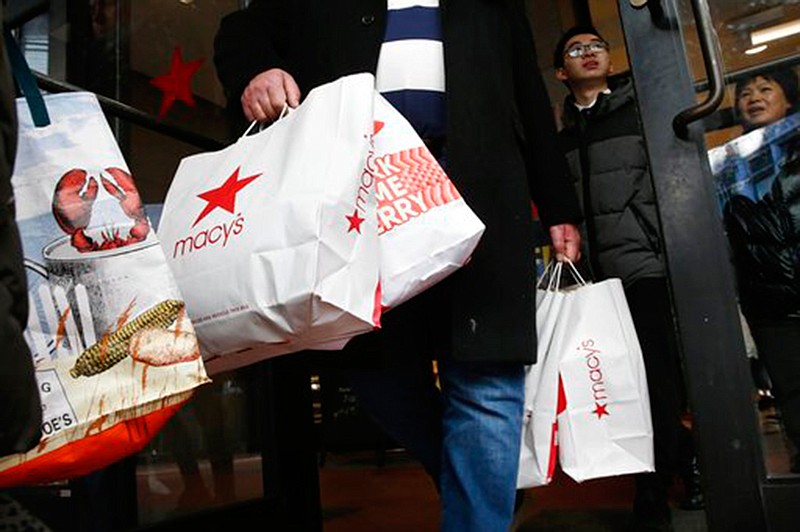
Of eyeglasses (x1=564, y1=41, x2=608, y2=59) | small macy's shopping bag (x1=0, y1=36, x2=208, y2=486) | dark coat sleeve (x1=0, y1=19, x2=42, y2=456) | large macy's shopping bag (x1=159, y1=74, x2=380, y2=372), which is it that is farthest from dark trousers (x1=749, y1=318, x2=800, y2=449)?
eyeglasses (x1=564, y1=41, x2=608, y2=59)

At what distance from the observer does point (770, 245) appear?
1.40m

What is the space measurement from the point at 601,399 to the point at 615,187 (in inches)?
46.2

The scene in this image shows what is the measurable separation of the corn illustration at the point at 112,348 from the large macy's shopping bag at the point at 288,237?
142 mm

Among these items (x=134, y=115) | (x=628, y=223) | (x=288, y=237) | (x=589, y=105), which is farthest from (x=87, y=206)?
(x=589, y=105)

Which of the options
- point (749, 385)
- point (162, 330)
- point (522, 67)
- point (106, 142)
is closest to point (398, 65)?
point (522, 67)

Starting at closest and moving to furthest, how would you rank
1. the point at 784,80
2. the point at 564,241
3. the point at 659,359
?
the point at 784,80 < the point at 564,241 < the point at 659,359

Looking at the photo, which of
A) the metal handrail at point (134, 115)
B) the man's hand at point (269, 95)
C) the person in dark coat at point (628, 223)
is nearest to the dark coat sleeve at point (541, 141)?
the man's hand at point (269, 95)

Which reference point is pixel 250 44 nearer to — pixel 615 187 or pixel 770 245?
pixel 770 245

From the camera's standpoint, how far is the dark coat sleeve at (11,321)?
51 cm

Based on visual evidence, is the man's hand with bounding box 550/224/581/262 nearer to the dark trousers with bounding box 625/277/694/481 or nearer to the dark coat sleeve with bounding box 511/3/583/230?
the dark coat sleeve with bounding box 511/3/583/230

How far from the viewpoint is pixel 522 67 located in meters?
1.50

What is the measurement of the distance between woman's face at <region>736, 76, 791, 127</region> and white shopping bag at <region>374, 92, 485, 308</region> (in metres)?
0.76

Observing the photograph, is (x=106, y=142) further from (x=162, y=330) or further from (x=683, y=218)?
(x=683, y=218)

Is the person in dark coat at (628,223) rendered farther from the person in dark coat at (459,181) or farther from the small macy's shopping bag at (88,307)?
the small macy's shopping bag at (88,307)
